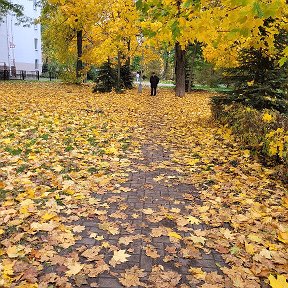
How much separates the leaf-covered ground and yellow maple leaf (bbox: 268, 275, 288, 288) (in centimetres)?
1

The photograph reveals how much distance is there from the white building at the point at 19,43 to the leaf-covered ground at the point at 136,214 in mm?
35806

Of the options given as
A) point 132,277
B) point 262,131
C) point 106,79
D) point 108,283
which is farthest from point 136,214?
point 106,79

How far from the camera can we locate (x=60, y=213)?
461cm

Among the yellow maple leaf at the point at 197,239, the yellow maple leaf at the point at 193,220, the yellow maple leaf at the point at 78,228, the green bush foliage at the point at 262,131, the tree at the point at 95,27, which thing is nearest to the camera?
the yellow maple leaf at the point at 197,239

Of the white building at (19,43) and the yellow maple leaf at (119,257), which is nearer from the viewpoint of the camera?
the yellow maple leaf at (119,257)

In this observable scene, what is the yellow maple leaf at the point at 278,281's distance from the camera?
10.7 ft

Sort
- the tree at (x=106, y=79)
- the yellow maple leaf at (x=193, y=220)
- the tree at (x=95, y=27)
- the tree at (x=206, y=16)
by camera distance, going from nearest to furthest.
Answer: the tree at (x=206, y=16) → the yellow maple leaf at (x=193, y=220) → the tree at (x=95, y=27) → the tree at (x=106, y=79)

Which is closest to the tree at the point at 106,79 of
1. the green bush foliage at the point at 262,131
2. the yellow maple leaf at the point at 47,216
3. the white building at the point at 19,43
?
the green bush foliage at the point at 262,131

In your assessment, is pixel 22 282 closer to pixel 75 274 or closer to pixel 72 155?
pixel 75 274

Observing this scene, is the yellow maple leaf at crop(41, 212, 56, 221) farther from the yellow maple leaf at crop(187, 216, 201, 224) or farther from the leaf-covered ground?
the yellow maple leaf at crop(187, 216, 201, 224)

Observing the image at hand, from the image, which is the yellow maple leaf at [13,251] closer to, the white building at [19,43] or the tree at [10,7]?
the tree at [10,7]

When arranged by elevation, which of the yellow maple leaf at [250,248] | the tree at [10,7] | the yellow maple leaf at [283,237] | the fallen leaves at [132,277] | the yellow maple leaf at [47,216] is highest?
the tree at [10,7]

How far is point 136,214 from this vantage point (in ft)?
15.3

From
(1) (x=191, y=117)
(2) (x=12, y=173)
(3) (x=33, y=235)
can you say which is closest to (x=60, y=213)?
(3) (x=33, y=235)
